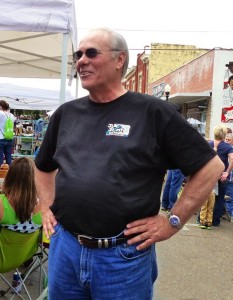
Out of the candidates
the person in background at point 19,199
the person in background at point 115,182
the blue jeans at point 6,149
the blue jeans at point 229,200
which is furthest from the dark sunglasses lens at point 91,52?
the blue jeans at point 6,149

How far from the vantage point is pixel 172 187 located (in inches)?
306

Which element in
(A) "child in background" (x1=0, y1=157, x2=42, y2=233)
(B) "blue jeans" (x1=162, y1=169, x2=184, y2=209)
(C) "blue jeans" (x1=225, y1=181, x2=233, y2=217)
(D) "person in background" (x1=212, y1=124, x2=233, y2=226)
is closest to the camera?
(A) "child in background" (x1=0, y1=157, x2=42, y2=233)

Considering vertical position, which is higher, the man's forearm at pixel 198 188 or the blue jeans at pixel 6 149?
the man's forearm at pixel 198 188

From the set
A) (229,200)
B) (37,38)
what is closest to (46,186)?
(37,38)

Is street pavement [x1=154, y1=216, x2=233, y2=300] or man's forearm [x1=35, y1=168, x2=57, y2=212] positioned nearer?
man's forearm [x1=35, y1=168, x2=57, y2=212]

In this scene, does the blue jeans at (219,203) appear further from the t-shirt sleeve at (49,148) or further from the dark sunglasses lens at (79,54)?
the dark sunglasses lens at (79,54)

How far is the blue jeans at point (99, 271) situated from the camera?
6.13ft

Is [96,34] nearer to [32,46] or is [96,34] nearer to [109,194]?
[109,194]

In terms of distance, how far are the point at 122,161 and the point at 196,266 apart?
11.6 ft

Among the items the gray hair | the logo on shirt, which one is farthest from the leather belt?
the gray hair

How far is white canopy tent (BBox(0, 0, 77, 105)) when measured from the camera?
3689 millimetres

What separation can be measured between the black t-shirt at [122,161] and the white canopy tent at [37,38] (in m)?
2.06

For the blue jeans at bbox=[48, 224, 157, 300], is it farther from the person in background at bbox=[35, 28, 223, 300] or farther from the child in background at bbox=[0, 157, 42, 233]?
the child in background at bbox=[0, 157, 42, 233]

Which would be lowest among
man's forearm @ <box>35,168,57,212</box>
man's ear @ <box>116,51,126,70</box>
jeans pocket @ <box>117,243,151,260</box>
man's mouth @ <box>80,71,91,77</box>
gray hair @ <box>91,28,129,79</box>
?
jeans pocket @ <box>117,243,151,260</box>
